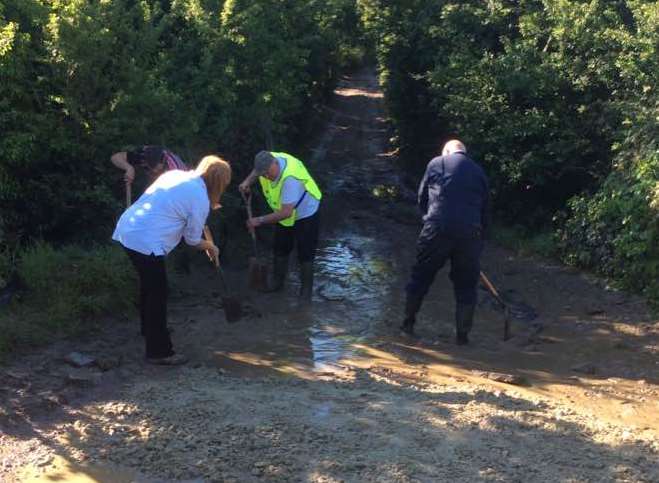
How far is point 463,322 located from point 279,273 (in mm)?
2164

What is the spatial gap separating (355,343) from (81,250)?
2545mm

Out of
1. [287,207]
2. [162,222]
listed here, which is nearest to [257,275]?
[287,207]

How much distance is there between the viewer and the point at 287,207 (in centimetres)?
721

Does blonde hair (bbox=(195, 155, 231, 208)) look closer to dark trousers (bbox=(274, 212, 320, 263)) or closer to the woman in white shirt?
the woman in white shirt

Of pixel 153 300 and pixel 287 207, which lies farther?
pixel 287 207

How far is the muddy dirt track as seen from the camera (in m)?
4.06

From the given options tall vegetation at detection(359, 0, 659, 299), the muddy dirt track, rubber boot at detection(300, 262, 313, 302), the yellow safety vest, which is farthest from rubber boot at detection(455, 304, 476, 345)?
tall vegetation at detection(359, 0, 659, 299)

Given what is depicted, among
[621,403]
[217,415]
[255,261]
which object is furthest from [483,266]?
[217,415]

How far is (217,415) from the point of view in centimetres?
456

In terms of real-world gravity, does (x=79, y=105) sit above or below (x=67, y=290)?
above

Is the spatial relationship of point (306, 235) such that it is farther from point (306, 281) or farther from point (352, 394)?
point (352, 394)

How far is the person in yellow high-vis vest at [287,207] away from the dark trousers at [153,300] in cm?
177

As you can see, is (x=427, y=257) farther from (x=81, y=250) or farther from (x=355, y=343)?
(x=81, y=250)

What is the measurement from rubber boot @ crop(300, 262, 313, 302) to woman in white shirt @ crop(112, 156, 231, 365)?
2239mm
